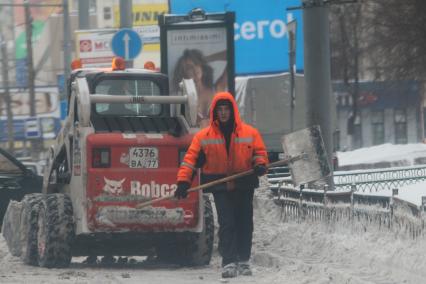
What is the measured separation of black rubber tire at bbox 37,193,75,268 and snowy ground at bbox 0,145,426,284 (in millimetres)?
155

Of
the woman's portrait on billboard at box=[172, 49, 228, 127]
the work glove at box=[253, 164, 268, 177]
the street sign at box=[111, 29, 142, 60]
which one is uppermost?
the street sign at box=[111, 29, 142, 60]

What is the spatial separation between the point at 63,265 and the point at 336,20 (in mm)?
45771

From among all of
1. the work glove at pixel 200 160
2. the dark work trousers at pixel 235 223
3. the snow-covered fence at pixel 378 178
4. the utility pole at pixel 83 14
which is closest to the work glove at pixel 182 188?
the work glove at pixel 200 160

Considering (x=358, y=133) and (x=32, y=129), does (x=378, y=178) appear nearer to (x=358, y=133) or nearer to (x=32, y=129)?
(x=32, y=129)

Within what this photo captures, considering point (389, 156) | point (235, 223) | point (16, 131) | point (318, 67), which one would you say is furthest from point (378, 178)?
point (16, 131)

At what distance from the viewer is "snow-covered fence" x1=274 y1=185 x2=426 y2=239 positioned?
11.3 metres

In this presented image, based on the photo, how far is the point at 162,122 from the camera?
42.7 ft

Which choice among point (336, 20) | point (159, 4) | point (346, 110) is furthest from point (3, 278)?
point (159, 4)

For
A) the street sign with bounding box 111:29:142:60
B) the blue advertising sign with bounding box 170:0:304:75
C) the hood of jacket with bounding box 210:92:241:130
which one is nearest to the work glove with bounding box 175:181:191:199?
the hood of jacket with bounding box 210:92:241:130

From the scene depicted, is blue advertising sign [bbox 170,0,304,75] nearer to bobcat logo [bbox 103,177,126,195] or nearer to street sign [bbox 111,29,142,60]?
street sign [bbox 111,29,142,60]

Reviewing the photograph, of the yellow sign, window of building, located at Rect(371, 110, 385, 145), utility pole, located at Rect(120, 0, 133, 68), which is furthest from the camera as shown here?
the yellow sign

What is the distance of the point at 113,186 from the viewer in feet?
40.2

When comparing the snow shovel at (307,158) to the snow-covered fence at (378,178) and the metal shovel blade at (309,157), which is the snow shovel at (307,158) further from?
the snow-covered fence at (378,178)

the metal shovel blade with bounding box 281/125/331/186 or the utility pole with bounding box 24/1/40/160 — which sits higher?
the utility pole with bounding box 24/1/40/160
